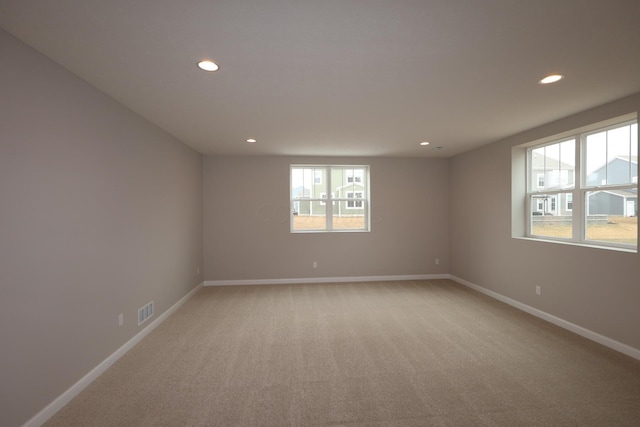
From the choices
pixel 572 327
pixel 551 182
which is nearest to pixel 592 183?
pixel 551 182

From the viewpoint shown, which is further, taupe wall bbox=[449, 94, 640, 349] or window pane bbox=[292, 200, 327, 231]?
window pane bbox=[292, 200, 327, 231]

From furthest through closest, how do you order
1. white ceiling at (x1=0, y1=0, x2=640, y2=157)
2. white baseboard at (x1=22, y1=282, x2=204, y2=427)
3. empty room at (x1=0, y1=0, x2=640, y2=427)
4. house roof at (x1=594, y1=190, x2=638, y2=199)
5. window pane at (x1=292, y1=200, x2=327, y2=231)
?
window pane at (x1=292, y1=200, x2=327, y2=231) → house roof at (x1=594, y1=190, x2=638, y2=199) → white baseboard at (x1=22, y1=282, x2=204, y2=427) → empty room at (x1=0, y1=0, x2=640, y2=427) → white ceiling at (x1=0, y1=0, x2=640, y2=157)

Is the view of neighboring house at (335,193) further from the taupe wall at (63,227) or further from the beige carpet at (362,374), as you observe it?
the taupe wall at (63,227)

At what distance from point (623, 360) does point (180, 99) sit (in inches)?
183

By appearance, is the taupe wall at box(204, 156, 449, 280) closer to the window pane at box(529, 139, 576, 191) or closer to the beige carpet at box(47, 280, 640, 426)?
the beige carpet at box(47, 280, 640, 426)

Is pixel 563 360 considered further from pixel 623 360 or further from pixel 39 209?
pixel 39 209

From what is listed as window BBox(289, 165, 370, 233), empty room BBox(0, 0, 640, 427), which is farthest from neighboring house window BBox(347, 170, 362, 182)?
empty room BBox(0, 0, 640, 427)

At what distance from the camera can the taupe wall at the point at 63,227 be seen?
1762 millimetres

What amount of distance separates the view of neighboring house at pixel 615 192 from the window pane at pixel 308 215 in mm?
3916

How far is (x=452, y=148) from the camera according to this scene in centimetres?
505

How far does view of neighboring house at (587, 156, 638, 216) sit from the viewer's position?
294cm

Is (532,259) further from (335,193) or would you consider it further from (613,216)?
(335,193)

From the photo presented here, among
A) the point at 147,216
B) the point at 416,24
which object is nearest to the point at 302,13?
the point at 416,24

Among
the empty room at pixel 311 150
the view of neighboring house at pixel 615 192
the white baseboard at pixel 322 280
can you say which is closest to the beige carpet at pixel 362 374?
the empty room at pixel 311 150
